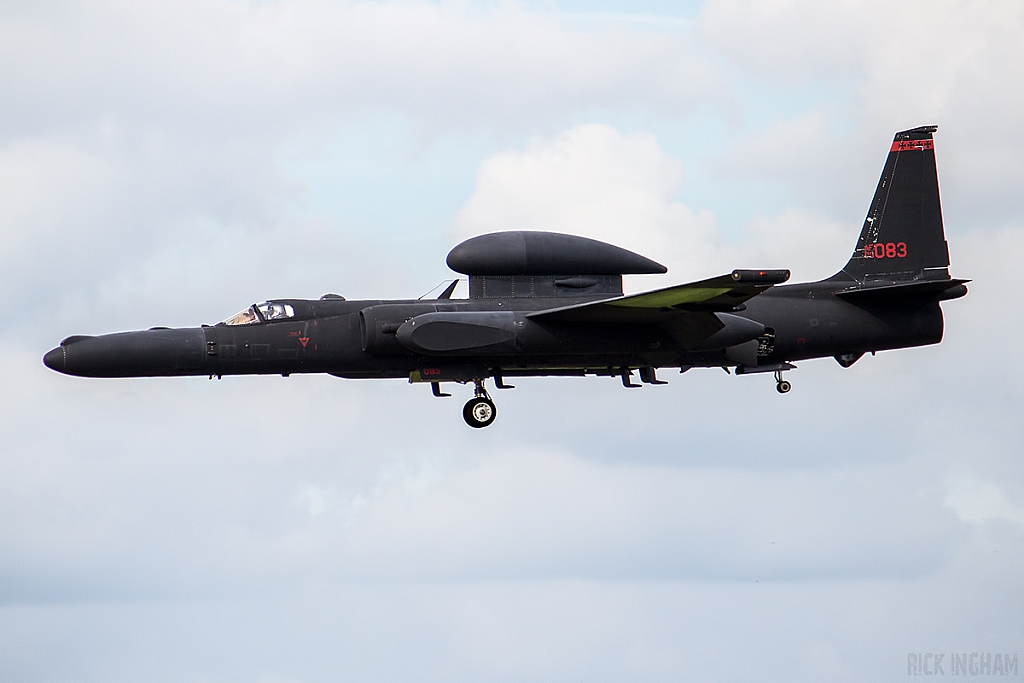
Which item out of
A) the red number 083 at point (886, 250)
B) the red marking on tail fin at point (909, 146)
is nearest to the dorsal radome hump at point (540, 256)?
the red number 083 at point (886, 250)

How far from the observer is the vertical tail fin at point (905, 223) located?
35.9 m

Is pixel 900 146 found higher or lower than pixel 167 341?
higher

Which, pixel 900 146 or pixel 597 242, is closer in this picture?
pixel 597 242

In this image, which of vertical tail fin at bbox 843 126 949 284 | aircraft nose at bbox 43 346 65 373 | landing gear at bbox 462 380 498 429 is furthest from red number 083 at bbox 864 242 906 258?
aircraft nose at bbox 43 346 65 373

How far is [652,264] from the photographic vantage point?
3341 centimetres

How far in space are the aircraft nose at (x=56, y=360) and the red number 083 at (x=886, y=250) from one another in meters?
20.1

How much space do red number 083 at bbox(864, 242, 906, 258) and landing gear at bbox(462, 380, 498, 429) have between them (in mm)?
10903

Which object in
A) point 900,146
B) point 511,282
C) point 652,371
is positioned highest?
point 900,146

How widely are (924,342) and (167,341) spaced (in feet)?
61.7

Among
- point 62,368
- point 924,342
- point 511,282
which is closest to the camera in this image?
point 62,368

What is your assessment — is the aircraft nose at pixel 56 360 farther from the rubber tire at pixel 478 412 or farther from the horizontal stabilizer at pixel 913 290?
the horizontal stabilizer at pixel 913 290

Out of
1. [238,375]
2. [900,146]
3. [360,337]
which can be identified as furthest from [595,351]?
[900,146]

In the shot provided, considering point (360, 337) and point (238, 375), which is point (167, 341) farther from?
point (360, 337)

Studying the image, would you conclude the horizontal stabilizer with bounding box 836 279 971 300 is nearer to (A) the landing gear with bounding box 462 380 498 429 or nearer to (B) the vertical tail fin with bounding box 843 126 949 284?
(B) the vertical tail fin with bounding box 843 126 949 284
